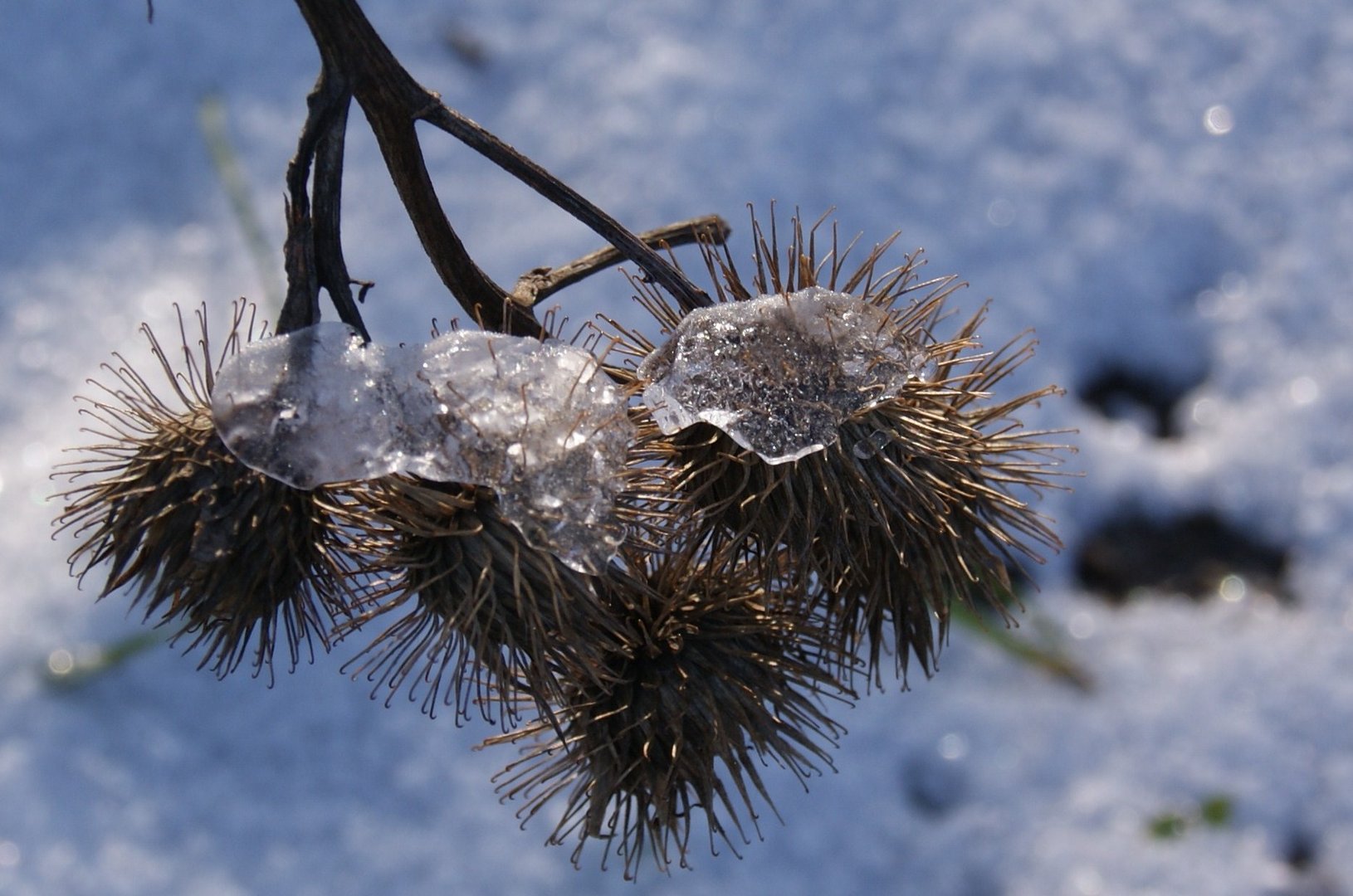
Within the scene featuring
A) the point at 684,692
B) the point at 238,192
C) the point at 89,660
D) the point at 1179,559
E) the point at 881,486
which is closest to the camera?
the point at 881,486

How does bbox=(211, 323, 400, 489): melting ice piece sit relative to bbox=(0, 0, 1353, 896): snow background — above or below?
below

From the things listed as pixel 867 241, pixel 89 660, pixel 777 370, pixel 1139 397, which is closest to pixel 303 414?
pixel 777 370

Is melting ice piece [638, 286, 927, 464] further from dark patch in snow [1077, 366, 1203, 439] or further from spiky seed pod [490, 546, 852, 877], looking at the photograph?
dark patch in snow [1077, 366, 1203, 439]

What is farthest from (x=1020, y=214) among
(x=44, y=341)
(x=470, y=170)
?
(x=44, y=341)

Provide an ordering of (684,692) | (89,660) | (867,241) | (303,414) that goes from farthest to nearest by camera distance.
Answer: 1. (867,241)
2. (89,660)
3. (684,692)
4. (303,414)

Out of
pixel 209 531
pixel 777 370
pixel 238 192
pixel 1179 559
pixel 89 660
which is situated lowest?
pixel 209 531

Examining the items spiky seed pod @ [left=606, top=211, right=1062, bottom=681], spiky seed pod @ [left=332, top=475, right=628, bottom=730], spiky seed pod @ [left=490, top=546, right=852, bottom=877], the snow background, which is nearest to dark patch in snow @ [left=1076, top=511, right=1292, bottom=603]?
the snow background

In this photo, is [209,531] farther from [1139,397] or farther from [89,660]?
[1139,397]
